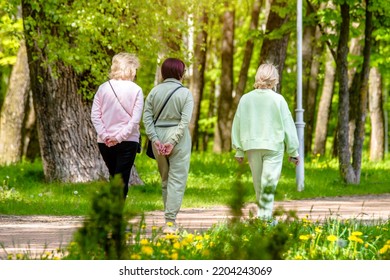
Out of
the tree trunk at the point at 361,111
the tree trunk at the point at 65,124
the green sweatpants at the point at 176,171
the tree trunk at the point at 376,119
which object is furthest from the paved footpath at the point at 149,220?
the tree trunk at the point at 376,119

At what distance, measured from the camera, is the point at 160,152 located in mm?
10156

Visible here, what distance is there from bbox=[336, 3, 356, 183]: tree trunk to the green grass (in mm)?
284

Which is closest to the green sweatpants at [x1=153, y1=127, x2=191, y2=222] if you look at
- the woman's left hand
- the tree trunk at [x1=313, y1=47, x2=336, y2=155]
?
the woman's left hand

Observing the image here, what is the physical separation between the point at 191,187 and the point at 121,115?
25.2 ft

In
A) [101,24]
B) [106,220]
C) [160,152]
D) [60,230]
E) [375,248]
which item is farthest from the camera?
[101,24]

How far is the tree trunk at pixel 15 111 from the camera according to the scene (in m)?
25.5

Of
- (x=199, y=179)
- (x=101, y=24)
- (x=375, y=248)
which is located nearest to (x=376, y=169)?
(x=199, y=179)

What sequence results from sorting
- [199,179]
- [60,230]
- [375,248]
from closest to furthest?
[375,248], [60,230], [199,179]

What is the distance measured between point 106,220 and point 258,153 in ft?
16.6

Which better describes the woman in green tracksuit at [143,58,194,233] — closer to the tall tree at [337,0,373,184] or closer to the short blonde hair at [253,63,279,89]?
the short blonde hair at [253,63,279,89]

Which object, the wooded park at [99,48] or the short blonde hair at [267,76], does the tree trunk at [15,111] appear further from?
the short blonde hair at [267,76]

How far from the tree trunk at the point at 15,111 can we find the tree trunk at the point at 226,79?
8.27 metres

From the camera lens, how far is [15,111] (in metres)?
25.6
